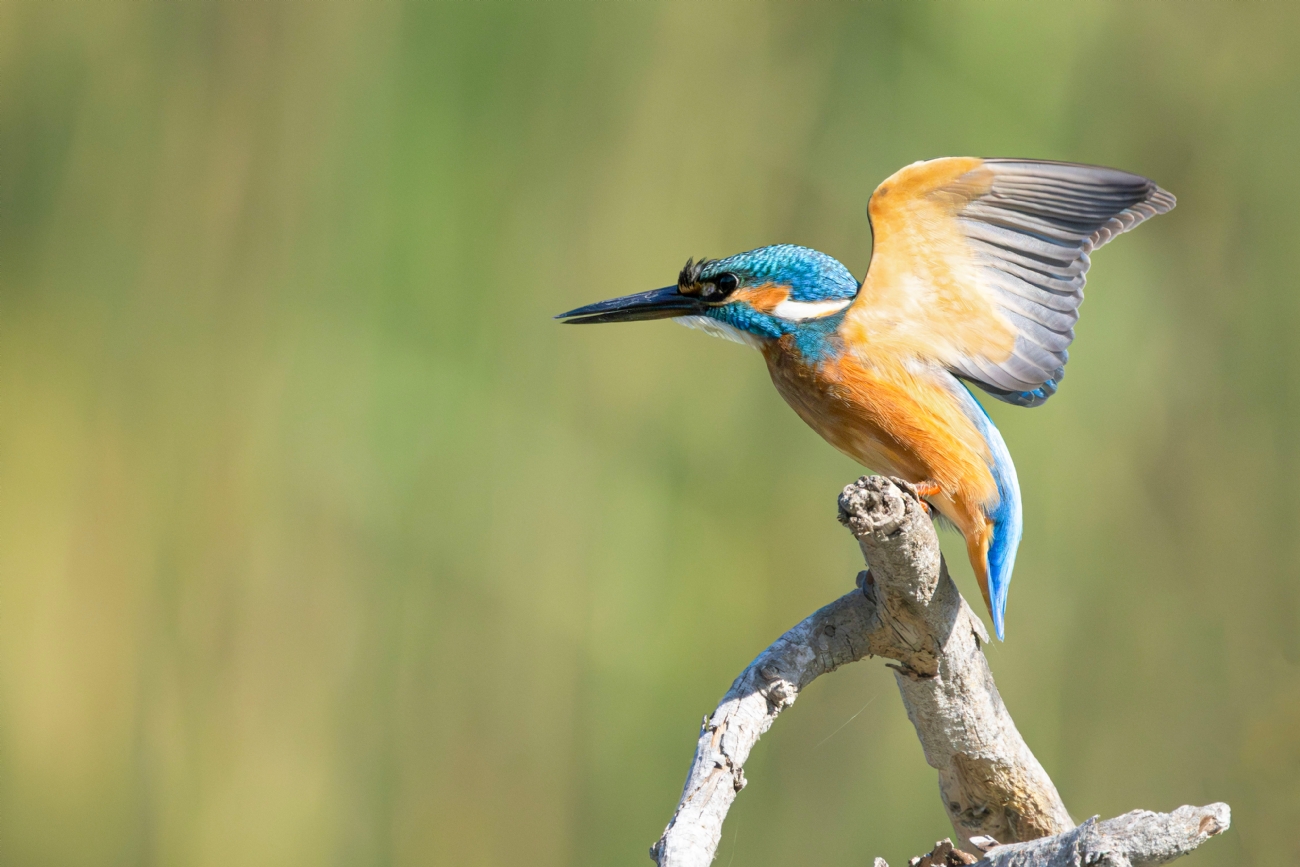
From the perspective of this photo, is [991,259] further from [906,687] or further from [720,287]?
[906,687]

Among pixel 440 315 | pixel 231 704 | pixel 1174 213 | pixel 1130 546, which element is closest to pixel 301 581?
pixel 231 704

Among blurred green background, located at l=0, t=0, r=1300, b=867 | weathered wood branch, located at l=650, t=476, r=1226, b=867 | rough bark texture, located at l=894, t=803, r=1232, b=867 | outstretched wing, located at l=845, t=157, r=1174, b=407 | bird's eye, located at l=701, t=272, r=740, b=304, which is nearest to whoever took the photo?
rough bark texture, located at l=894, t=803, r=1232, b=867

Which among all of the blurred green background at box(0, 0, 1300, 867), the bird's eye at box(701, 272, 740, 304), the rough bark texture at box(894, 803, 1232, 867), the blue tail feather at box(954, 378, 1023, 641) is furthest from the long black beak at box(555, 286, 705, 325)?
the rough bark texture at box(894, 803, 1232, 867)

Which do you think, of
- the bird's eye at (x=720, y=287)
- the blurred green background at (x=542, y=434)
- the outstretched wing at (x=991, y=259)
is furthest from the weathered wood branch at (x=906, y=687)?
the blurred green background at (x=542, y=434)

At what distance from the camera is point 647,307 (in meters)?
1.14

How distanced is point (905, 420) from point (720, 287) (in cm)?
25

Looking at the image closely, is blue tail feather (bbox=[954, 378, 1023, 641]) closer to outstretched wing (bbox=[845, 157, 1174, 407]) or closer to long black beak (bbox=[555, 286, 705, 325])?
outstretched wing (bbox=[845, 157, 1174, 407])

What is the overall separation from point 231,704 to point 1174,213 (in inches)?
62.9

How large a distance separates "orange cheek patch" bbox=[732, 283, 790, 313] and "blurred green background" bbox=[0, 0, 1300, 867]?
0.59 metres

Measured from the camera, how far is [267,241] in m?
1.56

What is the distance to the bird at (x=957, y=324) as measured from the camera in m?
0.99

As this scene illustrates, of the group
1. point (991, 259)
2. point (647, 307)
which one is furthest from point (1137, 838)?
point (647, 307)

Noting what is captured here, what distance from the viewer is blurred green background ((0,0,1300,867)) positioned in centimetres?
151

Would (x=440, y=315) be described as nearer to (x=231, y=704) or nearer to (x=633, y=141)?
(x=633, y=141)
